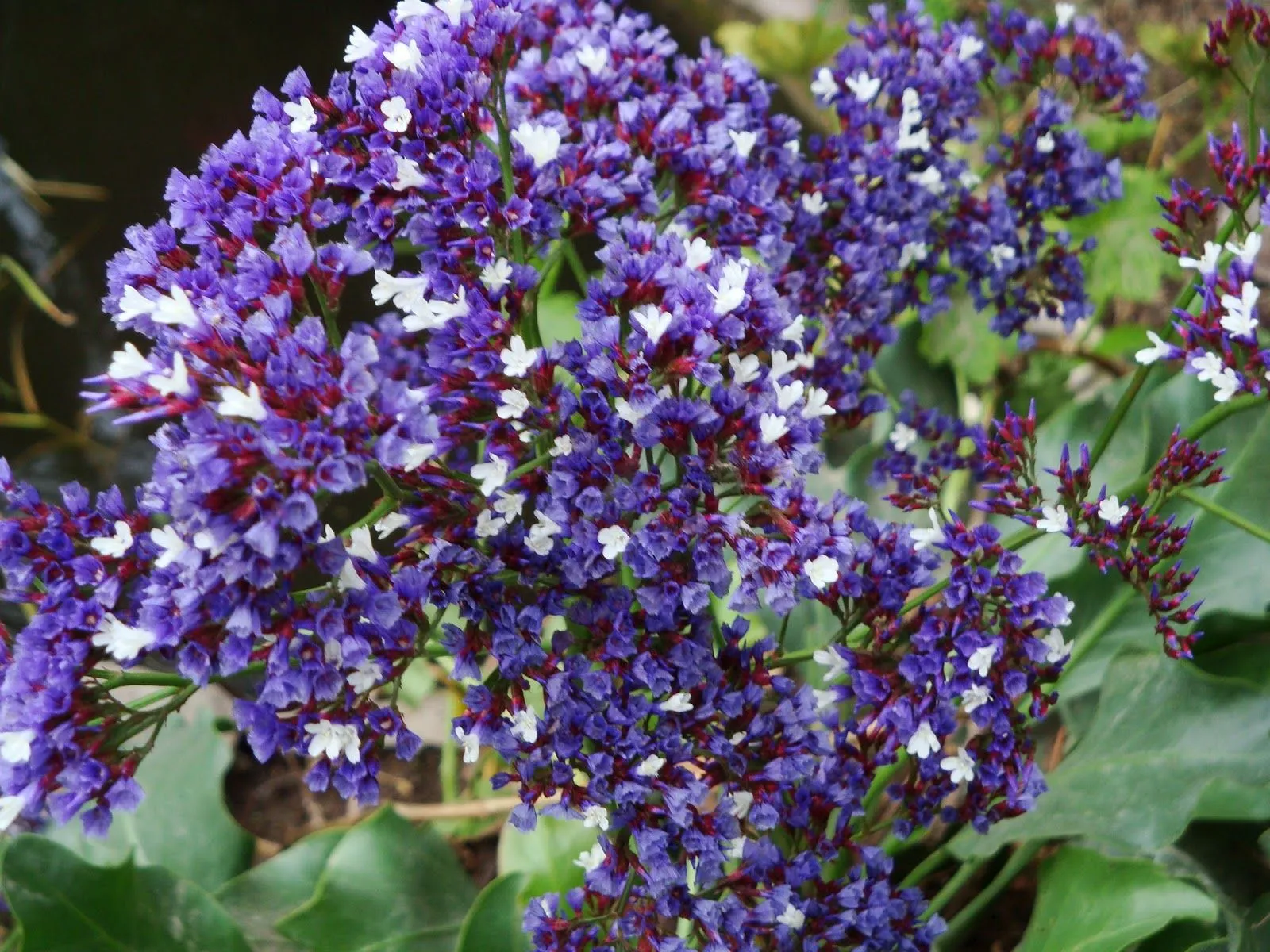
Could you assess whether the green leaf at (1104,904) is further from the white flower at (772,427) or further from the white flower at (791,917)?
the white flower at (772,427)

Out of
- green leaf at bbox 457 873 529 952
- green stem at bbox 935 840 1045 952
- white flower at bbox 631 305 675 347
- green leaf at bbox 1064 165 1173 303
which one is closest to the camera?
white flower at bbox 631 305 675 347

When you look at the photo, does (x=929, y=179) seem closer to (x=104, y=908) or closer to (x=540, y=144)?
(x=540, y=144)

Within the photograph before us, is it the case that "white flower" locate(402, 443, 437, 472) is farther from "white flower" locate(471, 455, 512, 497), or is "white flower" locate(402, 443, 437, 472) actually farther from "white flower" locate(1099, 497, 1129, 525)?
"white flower" locate(1099, 497, 1129, 525)

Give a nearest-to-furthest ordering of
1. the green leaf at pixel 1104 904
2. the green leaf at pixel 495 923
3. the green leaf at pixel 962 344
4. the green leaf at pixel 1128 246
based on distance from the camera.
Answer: the green leaf at pixel 1104 904 → the green leaf at pixel 495 923 → the green leaf at pixel 962 344 → the green leaf at pixel 1128 246

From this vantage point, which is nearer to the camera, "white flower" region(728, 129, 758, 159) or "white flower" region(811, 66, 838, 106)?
"white flower" region(728, 129, 758, 159)

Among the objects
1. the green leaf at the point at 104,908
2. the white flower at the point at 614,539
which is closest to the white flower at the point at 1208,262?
the white flower at the point at 614,539

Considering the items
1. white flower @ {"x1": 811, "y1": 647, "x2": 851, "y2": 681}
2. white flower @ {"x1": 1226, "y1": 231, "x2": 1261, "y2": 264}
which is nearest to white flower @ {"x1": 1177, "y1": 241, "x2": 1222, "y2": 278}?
white flower @ {"x1": 1226, "y1": 231, "x2": 1261, "y2": 264}
